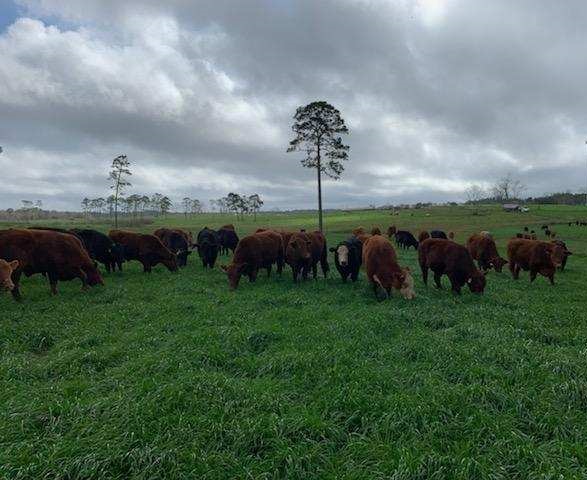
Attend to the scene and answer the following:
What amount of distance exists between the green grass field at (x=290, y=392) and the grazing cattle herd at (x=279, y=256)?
192 cm

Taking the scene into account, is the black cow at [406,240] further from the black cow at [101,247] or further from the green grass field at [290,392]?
the black cow at [101,247]

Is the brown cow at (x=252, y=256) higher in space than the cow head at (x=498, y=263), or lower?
higher

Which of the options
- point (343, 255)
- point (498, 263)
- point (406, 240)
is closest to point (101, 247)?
point (343, 255)

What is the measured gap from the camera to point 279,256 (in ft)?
52.4

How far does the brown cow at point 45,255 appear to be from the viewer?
11479mm

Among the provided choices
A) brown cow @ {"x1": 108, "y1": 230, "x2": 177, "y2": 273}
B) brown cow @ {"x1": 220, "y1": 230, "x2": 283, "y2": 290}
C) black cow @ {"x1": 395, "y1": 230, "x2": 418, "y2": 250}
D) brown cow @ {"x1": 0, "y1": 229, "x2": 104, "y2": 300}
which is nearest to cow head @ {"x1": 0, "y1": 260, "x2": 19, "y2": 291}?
brown cow @ {"x1": 0, "y1": 229, "x2": 104, "y2": 300}

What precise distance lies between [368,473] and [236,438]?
1505mm

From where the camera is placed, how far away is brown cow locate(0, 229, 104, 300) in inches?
452

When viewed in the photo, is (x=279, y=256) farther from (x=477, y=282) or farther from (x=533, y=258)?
(x=533, y=258)

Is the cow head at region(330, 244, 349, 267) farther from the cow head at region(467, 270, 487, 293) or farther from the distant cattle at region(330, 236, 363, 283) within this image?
the cow head at region(467, 270, 487, 293)

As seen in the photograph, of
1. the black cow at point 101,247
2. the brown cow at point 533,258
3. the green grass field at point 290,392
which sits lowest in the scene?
the green grass field at point 290,392

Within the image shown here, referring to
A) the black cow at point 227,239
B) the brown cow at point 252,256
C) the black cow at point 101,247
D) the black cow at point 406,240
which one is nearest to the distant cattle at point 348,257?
the brown cow at point 252,256

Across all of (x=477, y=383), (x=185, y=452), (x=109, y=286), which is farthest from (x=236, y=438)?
(x=109, y=286)

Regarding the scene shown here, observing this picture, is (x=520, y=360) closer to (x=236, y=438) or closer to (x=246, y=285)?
(x=236, y=438)
